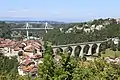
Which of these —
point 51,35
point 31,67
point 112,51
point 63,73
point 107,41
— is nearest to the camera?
point 63,73

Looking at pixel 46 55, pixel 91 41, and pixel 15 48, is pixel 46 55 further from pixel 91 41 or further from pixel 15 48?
pixel 91 41

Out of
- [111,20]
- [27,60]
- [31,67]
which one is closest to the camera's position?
[31,67]

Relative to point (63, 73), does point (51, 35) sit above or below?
below

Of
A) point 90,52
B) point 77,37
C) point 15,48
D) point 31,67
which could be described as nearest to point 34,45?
point 15,48

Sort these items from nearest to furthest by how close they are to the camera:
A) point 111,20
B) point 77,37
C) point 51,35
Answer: point 77,37
point 51,35
point 111,20

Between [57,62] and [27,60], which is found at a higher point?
[57,62]

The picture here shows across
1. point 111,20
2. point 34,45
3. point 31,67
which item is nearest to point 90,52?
point 34,45

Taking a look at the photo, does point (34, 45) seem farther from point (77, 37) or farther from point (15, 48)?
point (77, 37)

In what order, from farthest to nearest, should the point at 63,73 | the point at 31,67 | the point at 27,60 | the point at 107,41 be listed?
the point at 107,41
the point at 27,60
the point at 31,67
the point at 63,73

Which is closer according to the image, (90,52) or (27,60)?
(27,60)
